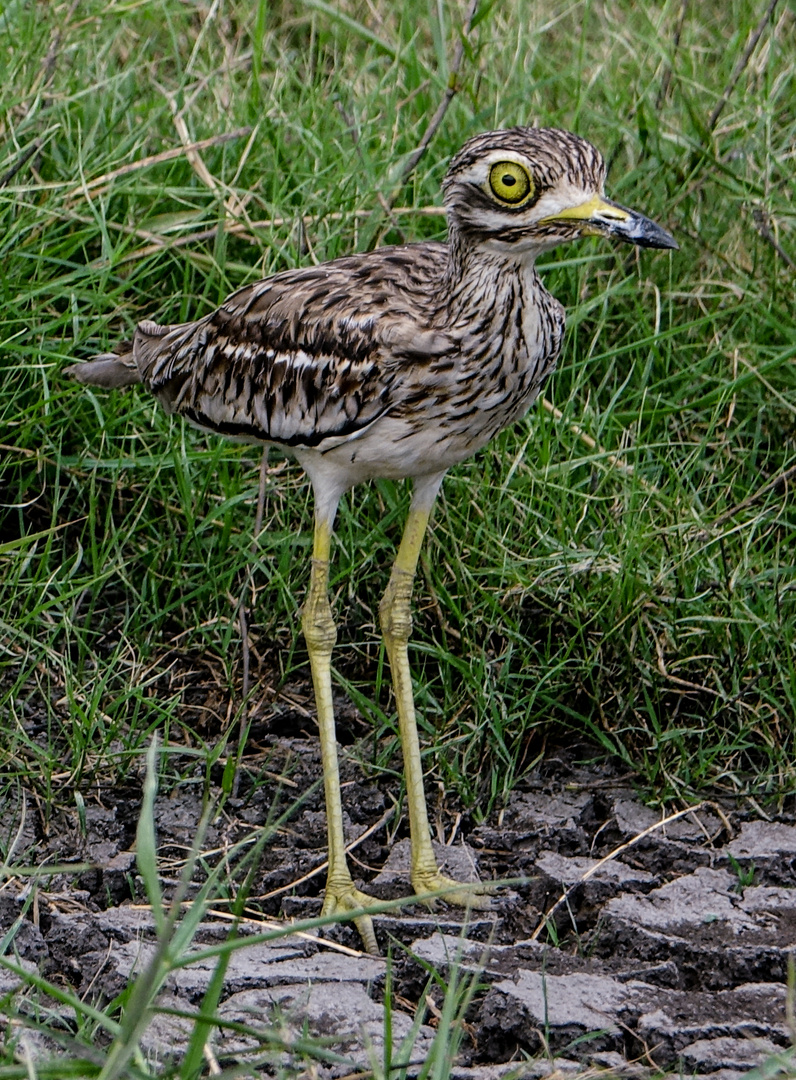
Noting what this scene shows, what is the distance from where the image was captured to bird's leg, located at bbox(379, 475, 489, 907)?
3.41m

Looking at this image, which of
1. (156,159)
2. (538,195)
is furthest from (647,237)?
(156,159)

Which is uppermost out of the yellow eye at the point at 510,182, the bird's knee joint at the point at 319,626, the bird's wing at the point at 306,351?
the yellow eye at the point at 510,182

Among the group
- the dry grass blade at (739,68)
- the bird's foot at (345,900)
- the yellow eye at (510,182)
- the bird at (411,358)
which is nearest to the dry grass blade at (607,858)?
the bird at (411,358)

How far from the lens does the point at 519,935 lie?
321cm

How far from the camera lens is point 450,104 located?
15.5ft

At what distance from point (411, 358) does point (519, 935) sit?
4.18 feet

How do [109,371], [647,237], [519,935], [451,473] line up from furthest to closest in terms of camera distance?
1. [451,473]
2. [109,371]
3. [519,935]
4. [647,237]

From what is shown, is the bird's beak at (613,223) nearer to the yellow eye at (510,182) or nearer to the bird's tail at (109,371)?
the yellow eye at (510,182)

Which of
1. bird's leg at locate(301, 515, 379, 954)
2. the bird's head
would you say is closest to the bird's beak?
the bird's head

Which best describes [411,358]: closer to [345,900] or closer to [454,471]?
[454,471]

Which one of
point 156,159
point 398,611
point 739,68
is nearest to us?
point 398,611

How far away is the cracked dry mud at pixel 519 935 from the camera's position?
9.05 feet

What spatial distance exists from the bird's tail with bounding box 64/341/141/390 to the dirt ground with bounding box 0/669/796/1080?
0.96 m

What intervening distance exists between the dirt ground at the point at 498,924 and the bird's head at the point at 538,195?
4.36ft
